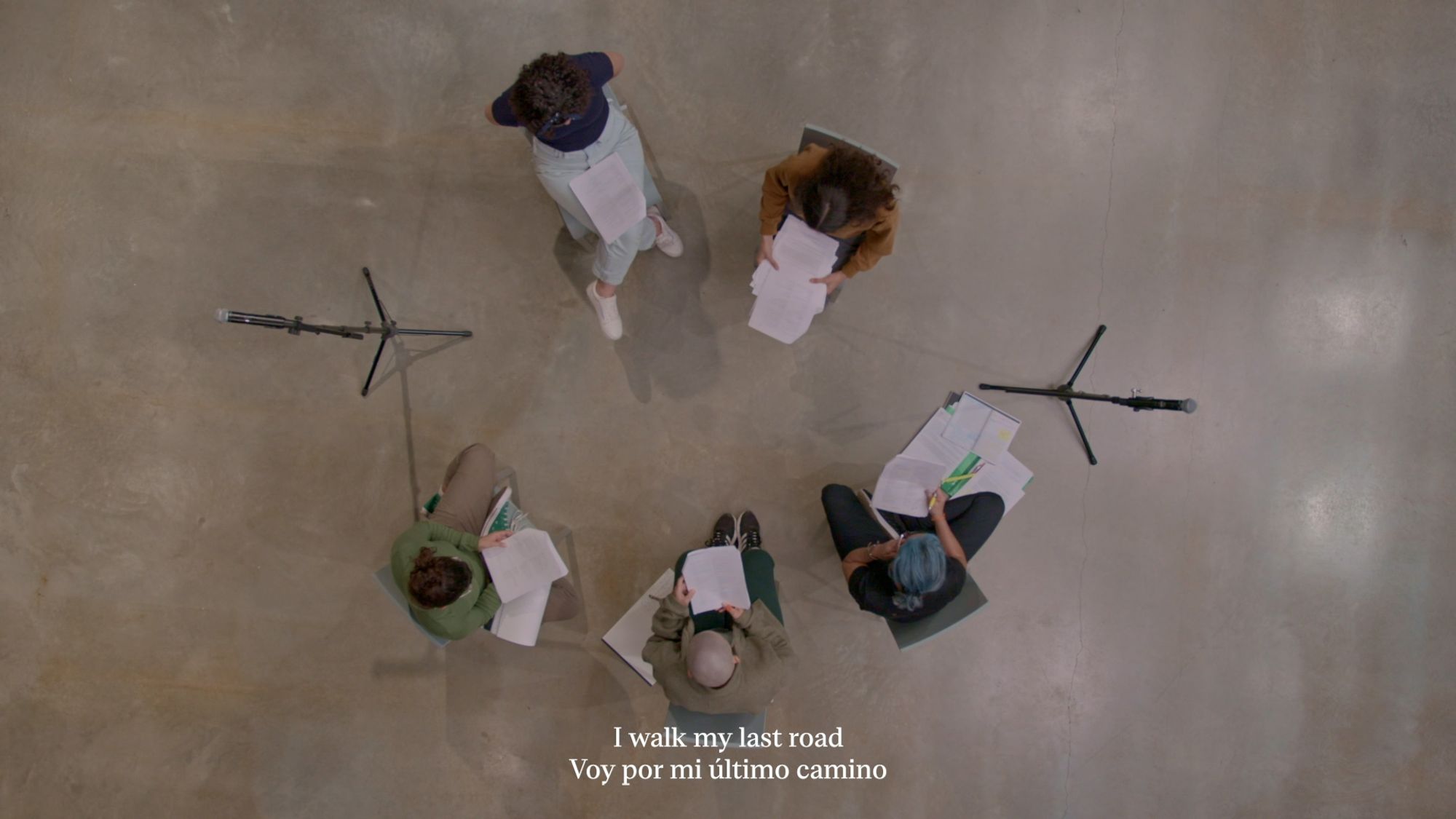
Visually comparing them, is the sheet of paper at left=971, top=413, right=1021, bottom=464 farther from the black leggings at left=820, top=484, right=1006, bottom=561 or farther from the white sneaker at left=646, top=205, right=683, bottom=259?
the white sneaker at left=646, top=205, right=683, bottom=259

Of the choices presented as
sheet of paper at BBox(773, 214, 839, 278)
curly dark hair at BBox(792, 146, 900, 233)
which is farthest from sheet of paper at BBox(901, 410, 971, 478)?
curly dark hair at BBox(792, 146, 900, 233)

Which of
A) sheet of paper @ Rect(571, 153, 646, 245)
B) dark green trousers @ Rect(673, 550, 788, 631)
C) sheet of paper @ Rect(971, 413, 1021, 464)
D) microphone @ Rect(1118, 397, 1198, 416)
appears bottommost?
dark green trousers @ Rect(673, 550, 788, 631)

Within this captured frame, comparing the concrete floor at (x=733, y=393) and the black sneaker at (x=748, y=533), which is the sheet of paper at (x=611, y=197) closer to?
the concrete floor at (x=733, y=393)

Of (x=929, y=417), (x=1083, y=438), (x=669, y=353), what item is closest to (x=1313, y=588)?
(x=1083, y=438)

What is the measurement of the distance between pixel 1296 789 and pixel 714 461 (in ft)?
10.8

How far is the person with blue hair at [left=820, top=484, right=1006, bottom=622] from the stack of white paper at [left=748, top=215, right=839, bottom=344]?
2.59 feet

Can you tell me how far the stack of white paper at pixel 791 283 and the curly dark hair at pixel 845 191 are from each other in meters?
0.45

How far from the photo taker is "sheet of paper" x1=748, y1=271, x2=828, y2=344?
289 centimetres

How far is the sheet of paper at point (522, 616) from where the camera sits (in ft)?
9.43

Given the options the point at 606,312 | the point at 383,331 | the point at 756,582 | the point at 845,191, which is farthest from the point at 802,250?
the point at 383,331

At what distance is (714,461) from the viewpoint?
11.0ft

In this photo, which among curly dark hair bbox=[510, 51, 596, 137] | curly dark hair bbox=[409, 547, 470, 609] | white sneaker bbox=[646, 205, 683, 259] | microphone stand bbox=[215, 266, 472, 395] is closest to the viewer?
curly dark hair bbox=[510, 51, 596, 137]

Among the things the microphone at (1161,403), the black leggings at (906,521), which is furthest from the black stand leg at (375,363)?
the microphone at (1161,403)

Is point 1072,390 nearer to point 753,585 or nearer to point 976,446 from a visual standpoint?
point 976,446
